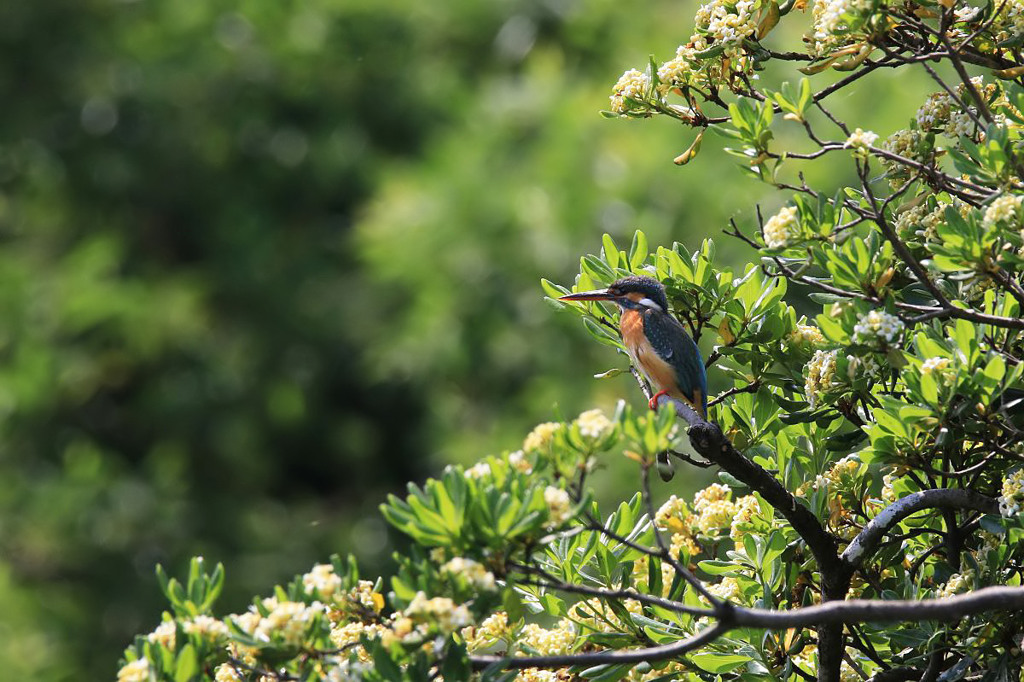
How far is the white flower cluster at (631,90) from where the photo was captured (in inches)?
106

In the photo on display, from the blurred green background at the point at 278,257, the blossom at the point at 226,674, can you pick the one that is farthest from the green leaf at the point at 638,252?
the blurred green background at the point at 278,257

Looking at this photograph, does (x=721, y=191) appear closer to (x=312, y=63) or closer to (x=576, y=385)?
(x=576, y=385)

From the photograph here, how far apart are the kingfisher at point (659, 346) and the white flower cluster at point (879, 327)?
56 cm

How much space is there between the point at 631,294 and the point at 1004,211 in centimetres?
88

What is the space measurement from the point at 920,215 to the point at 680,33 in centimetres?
881

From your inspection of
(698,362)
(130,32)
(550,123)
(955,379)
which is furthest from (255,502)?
(955,379)

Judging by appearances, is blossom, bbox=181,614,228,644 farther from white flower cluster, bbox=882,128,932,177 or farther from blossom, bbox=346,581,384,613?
white flower cluster, bbox=882,128,932,177

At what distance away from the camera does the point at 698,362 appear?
3.03 m

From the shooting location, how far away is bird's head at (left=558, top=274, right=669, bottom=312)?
9.15 feet

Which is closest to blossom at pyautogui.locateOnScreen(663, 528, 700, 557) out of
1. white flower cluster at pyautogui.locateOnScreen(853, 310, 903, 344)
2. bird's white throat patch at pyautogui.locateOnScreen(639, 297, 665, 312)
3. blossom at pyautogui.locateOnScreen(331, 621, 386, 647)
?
bird's white throat patch at pyautogui.locateOnScreen(639, 297, 665, 312)

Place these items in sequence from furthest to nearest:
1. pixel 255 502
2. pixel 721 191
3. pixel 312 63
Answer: pixel 312 63
pixel 255 502
pixel 721 191

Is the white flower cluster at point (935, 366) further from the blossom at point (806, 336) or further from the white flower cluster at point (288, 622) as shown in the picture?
the white flower cluster at point (288, 622)

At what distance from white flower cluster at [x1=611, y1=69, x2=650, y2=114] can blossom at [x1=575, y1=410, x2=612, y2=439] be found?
0.91 m

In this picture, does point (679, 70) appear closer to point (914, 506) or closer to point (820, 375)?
point (820, 375)
